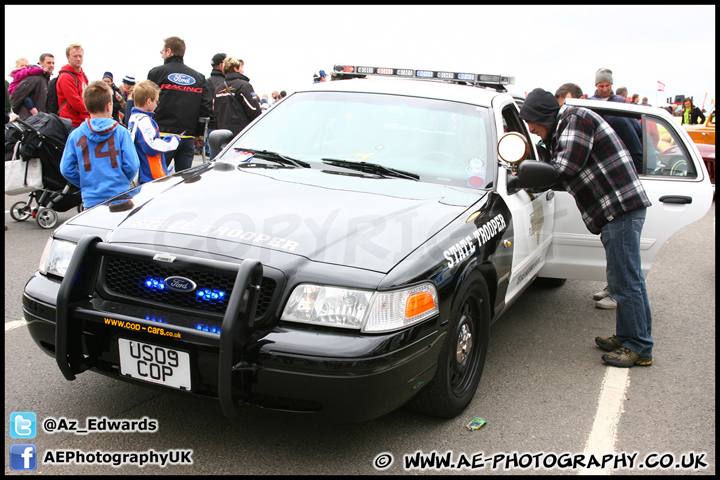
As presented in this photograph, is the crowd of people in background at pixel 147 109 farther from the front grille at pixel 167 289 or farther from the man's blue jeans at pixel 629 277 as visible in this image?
the front grille at pixel 167 289

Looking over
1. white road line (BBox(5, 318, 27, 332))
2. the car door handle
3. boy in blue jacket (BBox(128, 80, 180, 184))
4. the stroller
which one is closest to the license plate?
white road line (BBox(5, 318, 27, 332))

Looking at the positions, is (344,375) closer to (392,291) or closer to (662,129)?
(392,291)

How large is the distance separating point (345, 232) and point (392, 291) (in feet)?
1.27

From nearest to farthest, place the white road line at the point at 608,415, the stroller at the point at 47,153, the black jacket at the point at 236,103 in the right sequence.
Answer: the white road line at the point at 608,415 → the stroller at the point at 47,153 → the black jacket at the point at 236,103

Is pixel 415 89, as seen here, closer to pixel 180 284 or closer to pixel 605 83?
pixel 180 284

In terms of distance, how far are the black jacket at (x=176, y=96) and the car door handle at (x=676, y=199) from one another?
5255 millimetres

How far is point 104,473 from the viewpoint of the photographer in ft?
8.61

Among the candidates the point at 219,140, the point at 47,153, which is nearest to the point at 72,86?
the point at 47,153

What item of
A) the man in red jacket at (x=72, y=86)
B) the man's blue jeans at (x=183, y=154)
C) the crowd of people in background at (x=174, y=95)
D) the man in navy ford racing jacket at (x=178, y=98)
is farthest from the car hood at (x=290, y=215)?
the man in red jacket at (x=72, y=86)

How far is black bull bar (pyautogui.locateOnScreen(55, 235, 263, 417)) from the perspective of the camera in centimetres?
233

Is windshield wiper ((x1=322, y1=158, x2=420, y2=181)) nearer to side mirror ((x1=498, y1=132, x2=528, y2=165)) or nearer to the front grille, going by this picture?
side mirror ((x1=498, y1=132, x2=528, y2=165))

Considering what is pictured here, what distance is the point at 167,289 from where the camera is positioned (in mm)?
2609

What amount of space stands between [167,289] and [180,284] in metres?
0.10

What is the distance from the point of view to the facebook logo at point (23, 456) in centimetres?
263
